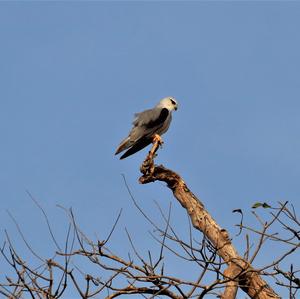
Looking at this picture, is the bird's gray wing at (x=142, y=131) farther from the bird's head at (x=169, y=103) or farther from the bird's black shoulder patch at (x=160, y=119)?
the bird's head at (x=169, y=103)

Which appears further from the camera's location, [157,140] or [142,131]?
[142,131]

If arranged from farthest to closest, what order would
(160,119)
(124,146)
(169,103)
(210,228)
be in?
(169,103)
(160,119)
(124,146)
(210,228)

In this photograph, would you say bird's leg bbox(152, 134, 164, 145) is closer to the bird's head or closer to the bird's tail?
the bird's tail

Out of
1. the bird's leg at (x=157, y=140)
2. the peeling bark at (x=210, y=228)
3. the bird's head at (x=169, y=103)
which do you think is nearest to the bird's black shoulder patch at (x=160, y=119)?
the bird's leg at (x=157, y=140)

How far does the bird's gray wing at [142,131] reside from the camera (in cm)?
1003

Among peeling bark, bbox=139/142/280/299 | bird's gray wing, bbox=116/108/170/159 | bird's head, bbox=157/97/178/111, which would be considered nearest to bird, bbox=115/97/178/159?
bird's gray wing, bbox=116/108/170/159

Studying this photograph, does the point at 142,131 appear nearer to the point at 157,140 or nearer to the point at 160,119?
the point at 160,119

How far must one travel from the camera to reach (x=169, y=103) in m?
11.7

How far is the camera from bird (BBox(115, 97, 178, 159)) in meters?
10.0

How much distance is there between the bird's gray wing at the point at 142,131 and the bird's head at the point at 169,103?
99 cm

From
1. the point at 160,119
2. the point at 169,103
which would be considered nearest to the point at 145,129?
the point at 160,119

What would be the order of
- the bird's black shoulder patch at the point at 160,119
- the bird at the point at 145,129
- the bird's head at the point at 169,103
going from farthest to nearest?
1. the bird's head at the point at 169,103
2. the bird's black shoulder patch at the point at 160,119
3. the bird at the point at 145,129

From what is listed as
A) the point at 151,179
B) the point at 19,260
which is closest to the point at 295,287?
the point at 19,260

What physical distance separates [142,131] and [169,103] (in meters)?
1.74
